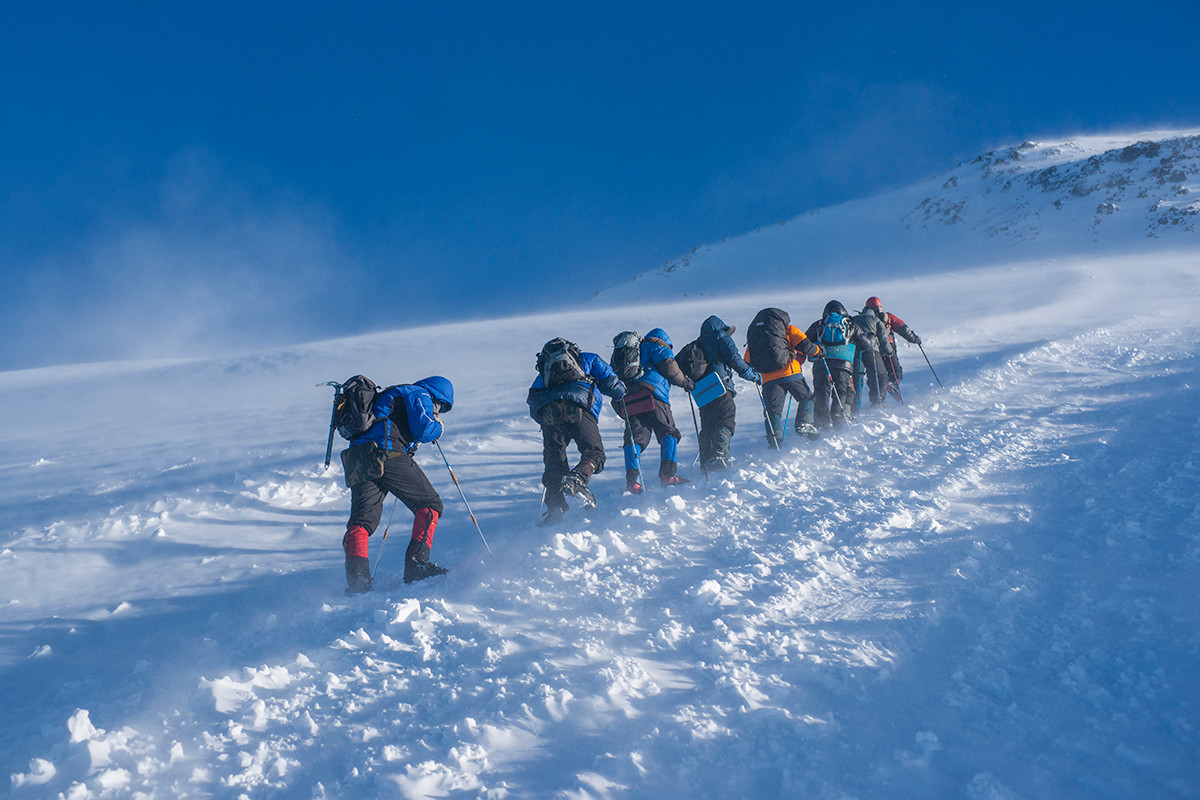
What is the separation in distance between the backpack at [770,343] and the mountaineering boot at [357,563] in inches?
199

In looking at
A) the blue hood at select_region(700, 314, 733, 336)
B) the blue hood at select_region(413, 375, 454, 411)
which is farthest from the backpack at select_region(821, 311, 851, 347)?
the blue hood at select_region(413, 375, 454, 411)

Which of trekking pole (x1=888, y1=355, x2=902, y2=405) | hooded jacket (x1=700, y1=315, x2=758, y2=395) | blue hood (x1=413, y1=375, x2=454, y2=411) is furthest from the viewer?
trekking pole (x1=888, y1=355, x2=902, y2=405)

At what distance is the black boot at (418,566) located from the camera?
14.9ft

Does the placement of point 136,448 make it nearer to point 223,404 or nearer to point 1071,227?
point 223,404

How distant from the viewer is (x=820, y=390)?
27.5ft

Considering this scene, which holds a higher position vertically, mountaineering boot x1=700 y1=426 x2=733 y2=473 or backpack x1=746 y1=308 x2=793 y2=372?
backpack x1=746 y1=308 x2=793 y2=372

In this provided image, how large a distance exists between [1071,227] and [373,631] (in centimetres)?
7337

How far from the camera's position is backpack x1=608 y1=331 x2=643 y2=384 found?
649cm

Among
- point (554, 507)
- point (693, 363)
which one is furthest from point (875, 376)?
point (554, 507)

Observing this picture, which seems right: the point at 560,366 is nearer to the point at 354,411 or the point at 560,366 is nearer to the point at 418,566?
the point at 354,411

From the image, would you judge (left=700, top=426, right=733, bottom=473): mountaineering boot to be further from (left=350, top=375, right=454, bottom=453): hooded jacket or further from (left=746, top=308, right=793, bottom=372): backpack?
(left=350, top=375, right=454, bottom=453): hooded jacket

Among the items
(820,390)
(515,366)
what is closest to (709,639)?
(820,390)

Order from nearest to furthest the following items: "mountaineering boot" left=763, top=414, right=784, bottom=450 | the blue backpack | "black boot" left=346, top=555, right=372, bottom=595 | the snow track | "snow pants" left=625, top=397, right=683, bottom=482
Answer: the snow track → "black boot" left=346, top=555, right=372, bottom=595 → "snow pants" left=625, top=397, right=683, bottom=482 → "mountaineering boot" left=763, top=414, right=784, bottom=450 → the blue backpack

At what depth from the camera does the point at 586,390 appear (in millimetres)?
5711
